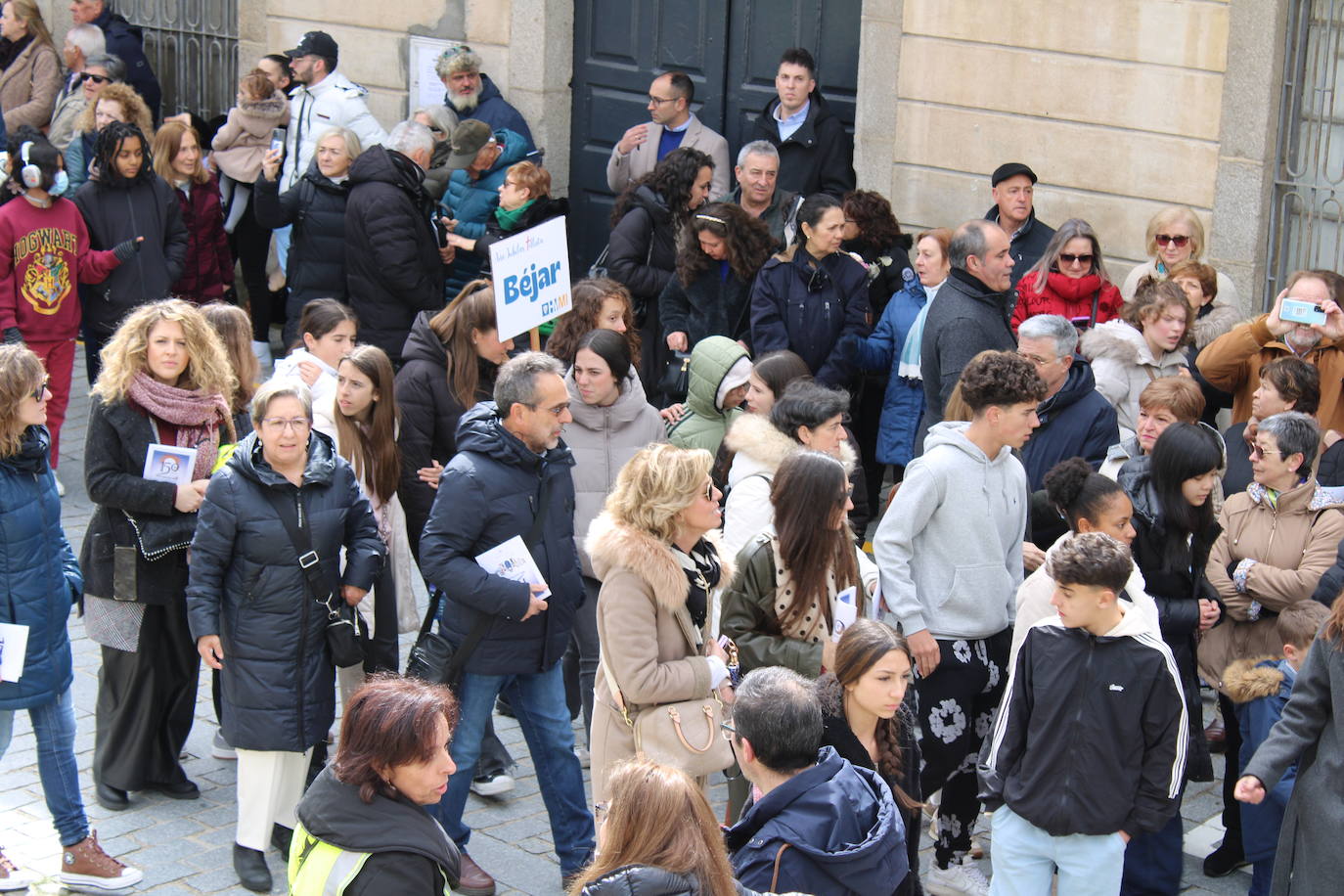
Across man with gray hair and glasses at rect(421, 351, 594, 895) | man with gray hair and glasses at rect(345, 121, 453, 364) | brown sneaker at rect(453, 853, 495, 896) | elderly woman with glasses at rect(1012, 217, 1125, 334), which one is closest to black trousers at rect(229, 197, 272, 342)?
man with gray hair and glasses at rect(345, 121, 453, 364)

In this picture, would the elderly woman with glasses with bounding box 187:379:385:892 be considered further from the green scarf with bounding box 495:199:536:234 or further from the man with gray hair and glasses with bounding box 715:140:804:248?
the green scarf with bounding box 495:199:536:234

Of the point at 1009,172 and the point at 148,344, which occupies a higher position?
the point at 1009,172

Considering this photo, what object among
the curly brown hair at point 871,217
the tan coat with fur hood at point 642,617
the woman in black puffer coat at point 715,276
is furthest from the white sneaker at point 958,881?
the curly brown hair at point 871,217

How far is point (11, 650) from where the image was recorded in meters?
5.80

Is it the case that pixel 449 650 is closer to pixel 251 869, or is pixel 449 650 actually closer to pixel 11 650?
pixel 251 869

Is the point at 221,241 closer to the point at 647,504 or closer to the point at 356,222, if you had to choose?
the point at 356,222

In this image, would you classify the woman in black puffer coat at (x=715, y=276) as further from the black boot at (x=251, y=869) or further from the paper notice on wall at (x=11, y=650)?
the paper notice on wall at (x=11, y=650)

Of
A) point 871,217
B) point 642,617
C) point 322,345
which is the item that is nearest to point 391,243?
point 322,345

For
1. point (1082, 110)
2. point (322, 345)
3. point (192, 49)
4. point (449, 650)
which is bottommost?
point (449, 650)

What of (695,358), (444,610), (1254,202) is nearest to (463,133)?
(695,358)

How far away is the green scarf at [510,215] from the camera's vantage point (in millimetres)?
10453

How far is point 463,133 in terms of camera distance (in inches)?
438

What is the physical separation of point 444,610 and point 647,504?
980 millimetres

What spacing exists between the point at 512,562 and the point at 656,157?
225 inches
